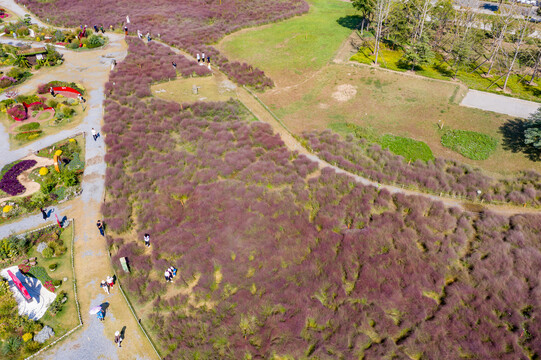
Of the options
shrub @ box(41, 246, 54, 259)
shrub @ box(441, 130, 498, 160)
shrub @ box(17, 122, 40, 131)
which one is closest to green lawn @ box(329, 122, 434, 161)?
shrub @ box(441, 130, 498, 160)

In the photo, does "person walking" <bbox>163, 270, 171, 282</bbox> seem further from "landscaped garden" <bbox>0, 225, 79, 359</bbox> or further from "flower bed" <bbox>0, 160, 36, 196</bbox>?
"flower bed" <bbox>0, 160, 36, 196</bbox>

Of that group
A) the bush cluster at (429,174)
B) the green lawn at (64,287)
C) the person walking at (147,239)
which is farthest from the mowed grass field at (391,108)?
the green lawn at (64,287)

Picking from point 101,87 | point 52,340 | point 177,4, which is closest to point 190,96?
point 101,87

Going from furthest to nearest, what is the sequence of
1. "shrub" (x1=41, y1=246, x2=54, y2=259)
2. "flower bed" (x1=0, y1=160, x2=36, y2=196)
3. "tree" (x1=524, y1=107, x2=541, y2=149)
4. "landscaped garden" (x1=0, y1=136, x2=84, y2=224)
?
1. "tree" (x1=524, y1=107, x2=541, y2=149)
2. "flower bed" (x1=0, y1=160, x2=36, y2=196)
3. "landscaped garden" (x1=0, y1=136, x2=84, y2=224)
4. "shrub" (x1=41, y1=246, x2=54, y2=259)

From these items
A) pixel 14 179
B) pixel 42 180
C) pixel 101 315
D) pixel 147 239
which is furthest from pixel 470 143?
pixel 14 179

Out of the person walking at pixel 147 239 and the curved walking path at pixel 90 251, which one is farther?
the person walking at pixel 147 239

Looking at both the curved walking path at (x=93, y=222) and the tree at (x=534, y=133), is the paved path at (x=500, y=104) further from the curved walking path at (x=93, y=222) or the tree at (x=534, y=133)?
the curved walking path at (x=93, y=222)

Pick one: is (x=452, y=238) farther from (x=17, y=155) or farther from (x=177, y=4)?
(x=177, y=4)
